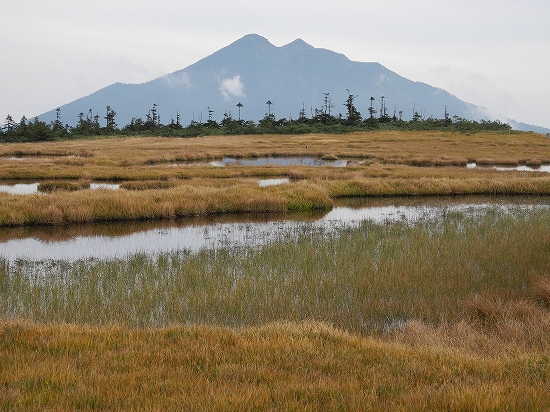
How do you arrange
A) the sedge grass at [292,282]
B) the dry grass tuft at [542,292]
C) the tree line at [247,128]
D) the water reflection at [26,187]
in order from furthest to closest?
the tree line at [247,128]
the water reflection at [26,187]
the dry grass tuft at [542,292]
the sedge grass at [292,282]

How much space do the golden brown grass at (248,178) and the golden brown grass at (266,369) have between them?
18.3 m

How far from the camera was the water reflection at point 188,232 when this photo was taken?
19656 mm

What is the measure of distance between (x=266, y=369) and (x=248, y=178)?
35.6m

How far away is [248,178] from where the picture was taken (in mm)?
42031

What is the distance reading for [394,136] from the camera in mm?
94000

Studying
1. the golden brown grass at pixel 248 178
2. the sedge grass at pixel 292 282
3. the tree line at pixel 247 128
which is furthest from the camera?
the tree line at pixel 247 128

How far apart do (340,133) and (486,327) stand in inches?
3950

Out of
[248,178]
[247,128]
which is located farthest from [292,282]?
[247,128]

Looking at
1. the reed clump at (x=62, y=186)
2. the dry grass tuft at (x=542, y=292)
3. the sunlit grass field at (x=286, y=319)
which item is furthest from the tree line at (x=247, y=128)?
→ the dry grass tuft at (x=542, y=292)

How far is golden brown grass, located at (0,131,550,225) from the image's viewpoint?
26.1m

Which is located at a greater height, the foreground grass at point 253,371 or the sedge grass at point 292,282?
the foreground grass at point 253,371

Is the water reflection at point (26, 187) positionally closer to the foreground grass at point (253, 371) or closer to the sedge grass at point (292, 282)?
the sedge grass at point (292, 282)

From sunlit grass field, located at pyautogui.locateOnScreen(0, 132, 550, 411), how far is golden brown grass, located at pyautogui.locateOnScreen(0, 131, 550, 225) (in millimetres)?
254

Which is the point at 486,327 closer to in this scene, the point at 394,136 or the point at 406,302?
the point at 406,302
